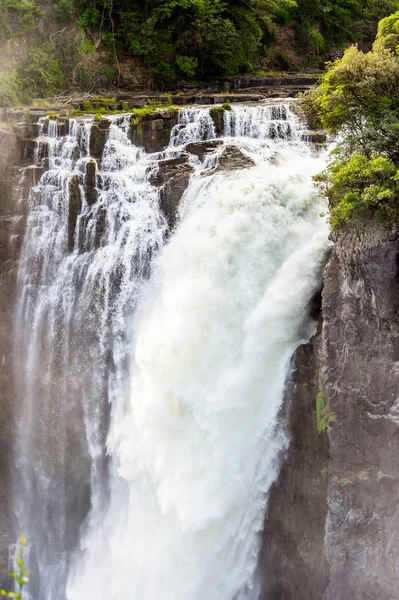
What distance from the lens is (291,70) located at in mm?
37219

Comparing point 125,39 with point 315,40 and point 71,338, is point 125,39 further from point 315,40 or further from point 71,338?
point 71,338

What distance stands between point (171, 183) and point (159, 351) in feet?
22.3

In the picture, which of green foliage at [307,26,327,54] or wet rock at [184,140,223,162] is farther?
green foliage at [307,26,327,54]

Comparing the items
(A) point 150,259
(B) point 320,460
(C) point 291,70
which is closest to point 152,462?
(B) point 320,460

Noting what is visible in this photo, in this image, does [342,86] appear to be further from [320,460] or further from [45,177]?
[45,177]

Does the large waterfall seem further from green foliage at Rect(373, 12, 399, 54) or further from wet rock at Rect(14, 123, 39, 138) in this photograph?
green foliage at Rect(373, 12, 399, 54)

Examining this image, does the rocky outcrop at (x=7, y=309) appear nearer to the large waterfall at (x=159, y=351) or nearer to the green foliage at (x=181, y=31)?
the large waterfall at (x=159, y=351)

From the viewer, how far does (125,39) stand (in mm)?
33531

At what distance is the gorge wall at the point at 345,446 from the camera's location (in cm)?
1292

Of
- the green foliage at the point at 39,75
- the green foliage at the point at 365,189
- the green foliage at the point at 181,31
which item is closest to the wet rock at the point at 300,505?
the green foliage at the point at 365,189

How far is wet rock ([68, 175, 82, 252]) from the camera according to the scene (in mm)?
19859

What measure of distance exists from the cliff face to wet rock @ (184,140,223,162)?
8.44 metres

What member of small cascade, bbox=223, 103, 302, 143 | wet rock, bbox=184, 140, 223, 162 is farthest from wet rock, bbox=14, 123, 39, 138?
small cascade, bbox=223, 103, 302, 143

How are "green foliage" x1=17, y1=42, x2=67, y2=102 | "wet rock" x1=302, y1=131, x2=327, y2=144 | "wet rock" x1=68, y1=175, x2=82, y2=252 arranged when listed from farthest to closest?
"green foliage" x1=17, y1=42, x2=67, y2=102
"wet rock" x1=302, y1=131, x2=327, y2=144
"wet rock" x1=68, y1=175, x2=82, y2=252
